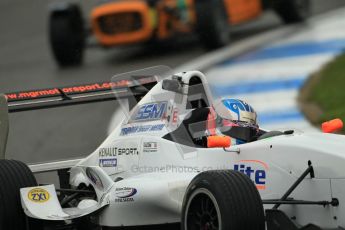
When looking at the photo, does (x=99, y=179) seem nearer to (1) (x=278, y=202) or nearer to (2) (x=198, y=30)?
(1) (x=278, y=202)

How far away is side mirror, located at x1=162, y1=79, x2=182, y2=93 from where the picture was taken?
827 cm

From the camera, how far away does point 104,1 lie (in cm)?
1884

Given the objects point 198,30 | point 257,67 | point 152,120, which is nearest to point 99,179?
point 152,120

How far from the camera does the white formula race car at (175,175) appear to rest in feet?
22.4

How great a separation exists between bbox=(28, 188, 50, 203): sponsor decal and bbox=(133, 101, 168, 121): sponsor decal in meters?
1.02

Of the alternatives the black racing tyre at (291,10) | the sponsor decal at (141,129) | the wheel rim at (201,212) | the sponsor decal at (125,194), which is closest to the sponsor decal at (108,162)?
the sponsor decal at (141,129)

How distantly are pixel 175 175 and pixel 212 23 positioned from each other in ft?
32.9

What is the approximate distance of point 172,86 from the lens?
8297mm

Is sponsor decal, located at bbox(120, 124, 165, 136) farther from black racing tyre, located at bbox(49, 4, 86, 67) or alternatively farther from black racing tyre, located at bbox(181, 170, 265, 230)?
black racing tyre, located at bbox(49, 4, 86, 67)

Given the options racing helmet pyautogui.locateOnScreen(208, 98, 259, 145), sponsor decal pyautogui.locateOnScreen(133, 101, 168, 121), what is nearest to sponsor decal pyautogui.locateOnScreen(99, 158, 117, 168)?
sponsor decal pyautogui.locateOnScreen(133, 101, 168, 121)

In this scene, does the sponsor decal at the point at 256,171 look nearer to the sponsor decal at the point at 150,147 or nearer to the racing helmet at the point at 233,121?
the racing helmet at the point at 233,121

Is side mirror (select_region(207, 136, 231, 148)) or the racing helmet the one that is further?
the racing helmet

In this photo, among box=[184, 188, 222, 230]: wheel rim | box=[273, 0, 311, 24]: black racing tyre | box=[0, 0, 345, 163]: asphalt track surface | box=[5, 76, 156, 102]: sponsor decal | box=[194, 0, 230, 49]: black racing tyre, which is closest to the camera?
box=[184, 188, 222, 230]: wheel rim

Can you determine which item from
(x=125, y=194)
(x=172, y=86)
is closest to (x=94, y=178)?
(x=125, y=194)
